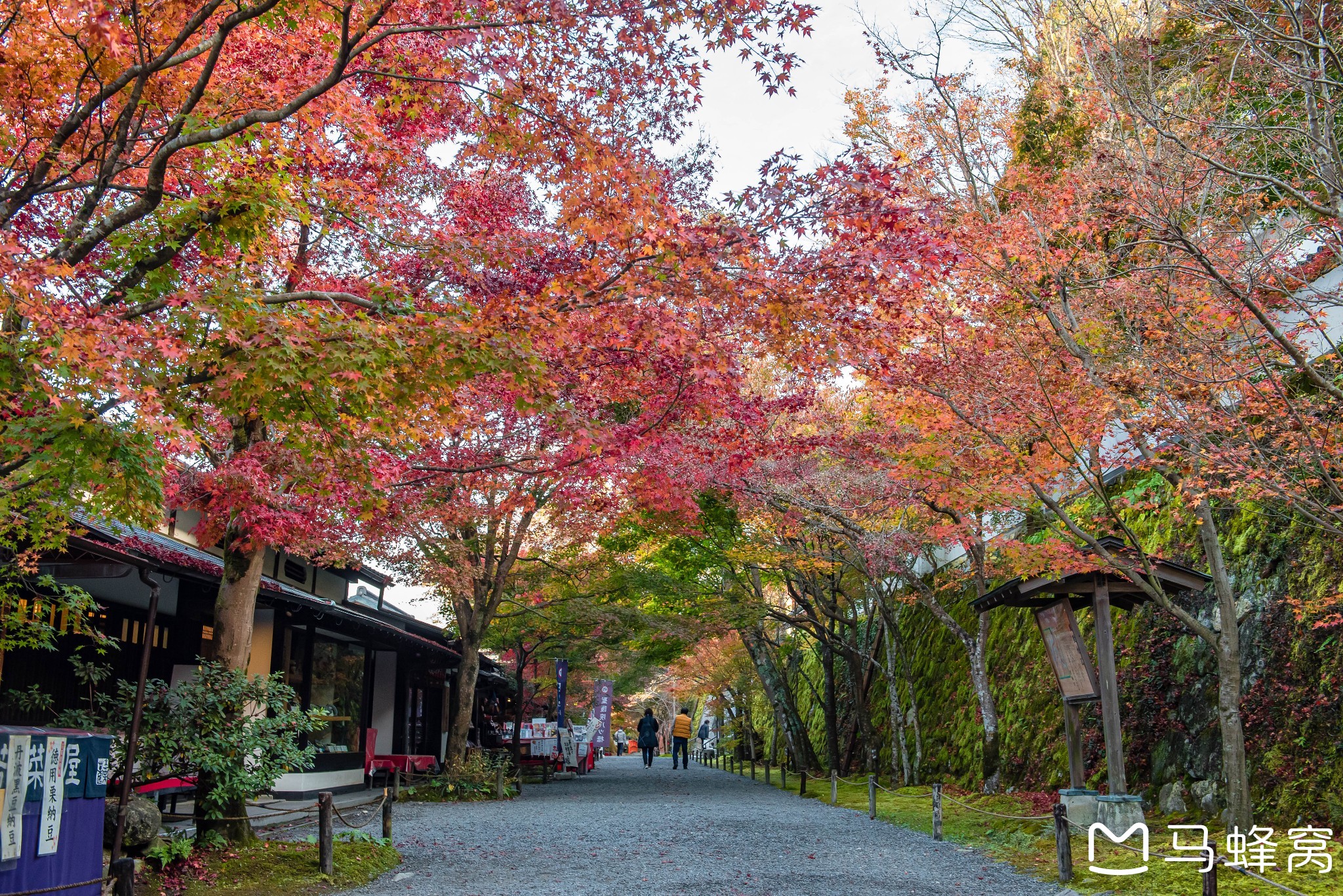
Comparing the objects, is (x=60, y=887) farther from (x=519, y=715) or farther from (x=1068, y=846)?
(x=519, y=715)

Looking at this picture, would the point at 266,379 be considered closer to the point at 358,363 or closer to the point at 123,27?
the point at 358,363

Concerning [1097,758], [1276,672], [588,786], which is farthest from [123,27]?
[588,786]

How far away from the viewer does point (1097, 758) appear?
13.4 meters

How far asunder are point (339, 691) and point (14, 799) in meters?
13.9

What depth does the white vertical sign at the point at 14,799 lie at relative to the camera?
19.0 ft

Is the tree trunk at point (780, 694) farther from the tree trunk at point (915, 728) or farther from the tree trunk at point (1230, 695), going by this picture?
the tree trunk at point (1230, 695)

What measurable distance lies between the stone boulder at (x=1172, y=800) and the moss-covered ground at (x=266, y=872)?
9.08 meters

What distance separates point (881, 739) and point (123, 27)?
23290 millimetres

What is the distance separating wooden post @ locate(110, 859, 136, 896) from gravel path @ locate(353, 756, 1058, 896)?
2.44 meters

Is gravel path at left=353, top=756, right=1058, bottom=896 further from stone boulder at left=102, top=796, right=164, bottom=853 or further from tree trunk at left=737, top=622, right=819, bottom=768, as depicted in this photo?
tree trunk at left=737, top=622, right=819, bottom=768

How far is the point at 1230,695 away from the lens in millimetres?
9375

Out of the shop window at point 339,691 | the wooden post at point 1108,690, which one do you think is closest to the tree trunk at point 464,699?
the shop window at point 339,691

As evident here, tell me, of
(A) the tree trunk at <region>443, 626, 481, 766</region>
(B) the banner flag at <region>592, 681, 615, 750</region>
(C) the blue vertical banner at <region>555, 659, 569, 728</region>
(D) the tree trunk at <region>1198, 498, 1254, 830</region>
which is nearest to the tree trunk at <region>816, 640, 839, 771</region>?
(A) the tree trunk at <region>443, 626, 481, 766</region>

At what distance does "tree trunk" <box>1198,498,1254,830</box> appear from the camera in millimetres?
9109
